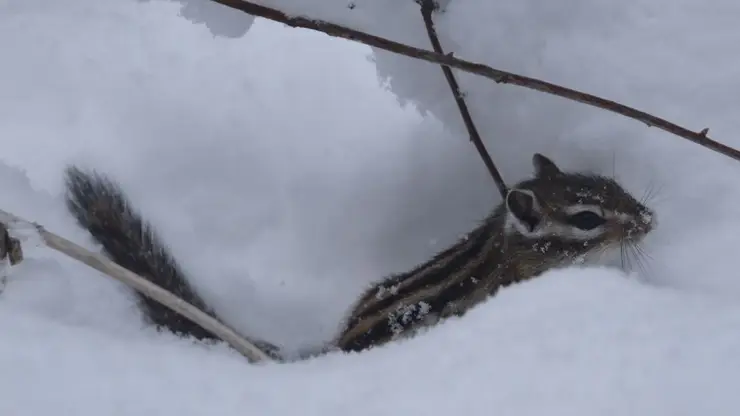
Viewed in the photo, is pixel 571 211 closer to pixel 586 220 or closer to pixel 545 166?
pixel 586 220

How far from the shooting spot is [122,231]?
2.48 metres

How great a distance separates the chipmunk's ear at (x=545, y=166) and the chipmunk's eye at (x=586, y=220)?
19cm

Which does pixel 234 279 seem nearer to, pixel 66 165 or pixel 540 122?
pixel 66 165

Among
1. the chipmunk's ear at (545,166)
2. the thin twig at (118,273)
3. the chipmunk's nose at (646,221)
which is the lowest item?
the thin twig at (118,273)

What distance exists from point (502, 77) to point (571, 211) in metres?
0.80

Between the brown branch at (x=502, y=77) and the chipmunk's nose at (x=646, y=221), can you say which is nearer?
the brown branch at (x=502, y=77)

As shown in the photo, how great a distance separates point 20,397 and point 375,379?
60 cm

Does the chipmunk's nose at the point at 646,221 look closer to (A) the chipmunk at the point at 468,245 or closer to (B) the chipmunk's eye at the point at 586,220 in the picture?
(A) the chipmunk at the point at 468,245

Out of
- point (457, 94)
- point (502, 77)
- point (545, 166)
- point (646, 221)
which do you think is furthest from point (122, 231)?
point (646, 221)

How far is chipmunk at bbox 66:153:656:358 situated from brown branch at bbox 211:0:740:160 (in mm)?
349

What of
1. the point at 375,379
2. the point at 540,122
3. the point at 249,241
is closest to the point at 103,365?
the point at 375,379

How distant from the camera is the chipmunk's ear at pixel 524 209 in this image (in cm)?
262

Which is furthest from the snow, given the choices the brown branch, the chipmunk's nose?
the brown branch

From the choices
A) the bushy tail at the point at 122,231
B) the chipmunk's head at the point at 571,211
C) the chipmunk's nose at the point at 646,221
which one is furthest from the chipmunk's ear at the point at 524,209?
the bushy tail at the point at 122,231
